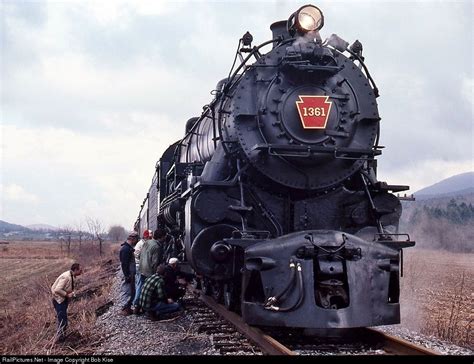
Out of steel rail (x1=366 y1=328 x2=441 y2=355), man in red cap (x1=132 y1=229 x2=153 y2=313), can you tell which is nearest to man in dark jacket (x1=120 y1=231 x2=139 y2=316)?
man in red cap (x1=132 y1=229 x2=153 y2=313)

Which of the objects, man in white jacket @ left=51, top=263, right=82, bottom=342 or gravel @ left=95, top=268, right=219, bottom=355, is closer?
gravel @ left=95, top=268, right=219, bottom=355

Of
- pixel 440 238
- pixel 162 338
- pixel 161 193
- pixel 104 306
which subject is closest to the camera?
pixel 162 338

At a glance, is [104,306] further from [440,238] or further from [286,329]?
[440,238]

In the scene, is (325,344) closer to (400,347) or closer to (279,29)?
(400,347)

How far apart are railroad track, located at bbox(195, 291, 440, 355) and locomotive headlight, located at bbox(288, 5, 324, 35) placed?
3987 mm

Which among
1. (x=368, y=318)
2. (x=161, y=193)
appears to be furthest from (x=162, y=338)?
(x=161, y=193)

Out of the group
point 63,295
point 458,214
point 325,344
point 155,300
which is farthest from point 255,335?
point 458,214

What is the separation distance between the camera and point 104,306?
1050 cm

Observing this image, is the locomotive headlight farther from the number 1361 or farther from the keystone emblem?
the number 1361

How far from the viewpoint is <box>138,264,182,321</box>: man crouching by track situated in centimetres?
874

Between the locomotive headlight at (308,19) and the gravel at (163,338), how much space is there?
4.23m

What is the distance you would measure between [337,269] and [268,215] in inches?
63.5

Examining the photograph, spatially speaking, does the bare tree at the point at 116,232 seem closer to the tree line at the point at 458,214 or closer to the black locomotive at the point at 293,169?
the tree line at the point at 458,214

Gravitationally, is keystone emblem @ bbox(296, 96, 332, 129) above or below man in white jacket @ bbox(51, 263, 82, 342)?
above
